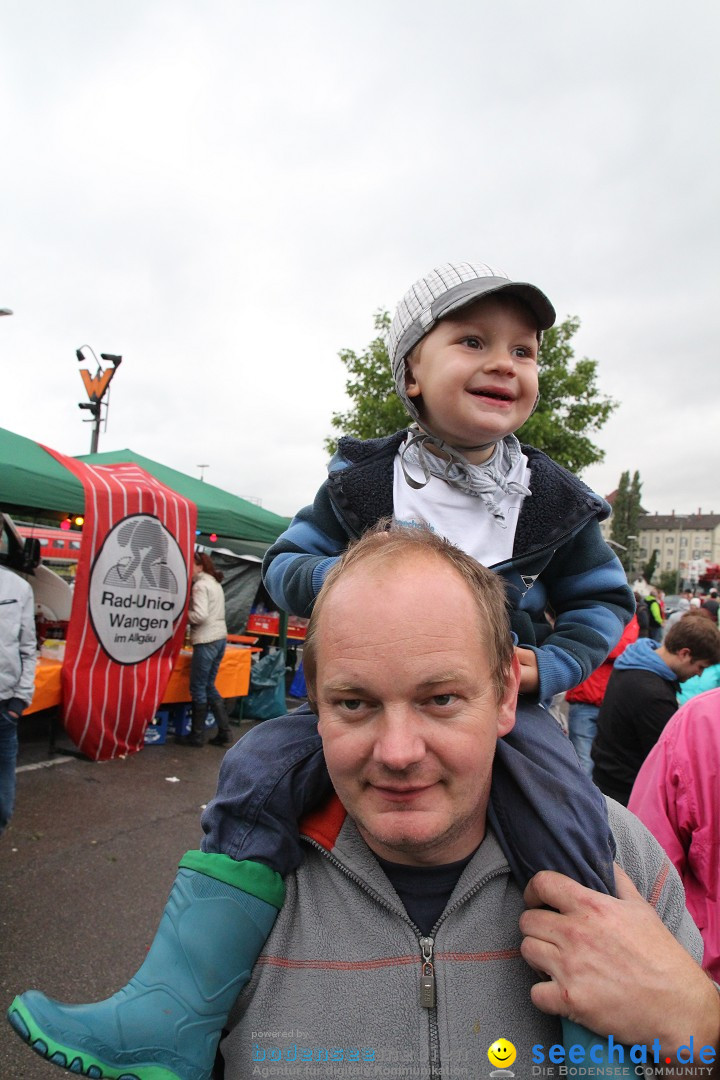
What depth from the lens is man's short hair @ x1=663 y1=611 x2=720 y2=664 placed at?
13.4 ft

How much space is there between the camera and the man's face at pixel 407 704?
1.12 m

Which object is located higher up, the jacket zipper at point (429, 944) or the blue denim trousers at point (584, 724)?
the jacket zipper at point (429, 944)

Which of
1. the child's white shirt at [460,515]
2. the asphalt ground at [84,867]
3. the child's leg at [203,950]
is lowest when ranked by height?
the asphalt ground at [84,867]

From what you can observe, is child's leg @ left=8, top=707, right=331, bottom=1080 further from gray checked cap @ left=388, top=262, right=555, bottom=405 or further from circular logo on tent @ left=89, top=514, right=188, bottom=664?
circular logo on tent @ left=89, top=514, right=188, bottom=664

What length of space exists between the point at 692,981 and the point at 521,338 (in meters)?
1.30

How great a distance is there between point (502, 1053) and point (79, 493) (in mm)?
6872

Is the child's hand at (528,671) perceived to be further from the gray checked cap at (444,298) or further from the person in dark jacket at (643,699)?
the person in dark jacket at (643,699)

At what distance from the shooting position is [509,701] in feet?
4.23

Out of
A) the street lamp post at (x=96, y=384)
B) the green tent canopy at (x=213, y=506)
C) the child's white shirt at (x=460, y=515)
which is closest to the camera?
the child's white shirt at (x=460, y=515)

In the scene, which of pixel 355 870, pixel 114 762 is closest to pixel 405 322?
pixel 355 870

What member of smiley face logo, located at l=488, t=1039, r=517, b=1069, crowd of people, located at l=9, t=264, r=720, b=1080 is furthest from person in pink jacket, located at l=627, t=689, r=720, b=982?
smiley face logo, located at l=488, t=1039, r=517, b=1069

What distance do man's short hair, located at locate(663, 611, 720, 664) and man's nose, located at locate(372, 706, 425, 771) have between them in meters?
3.56

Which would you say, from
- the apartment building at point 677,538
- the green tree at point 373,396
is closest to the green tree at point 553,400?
the green tree at point 373,396

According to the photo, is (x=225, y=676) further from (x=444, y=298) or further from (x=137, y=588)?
(x=444, y=298)
